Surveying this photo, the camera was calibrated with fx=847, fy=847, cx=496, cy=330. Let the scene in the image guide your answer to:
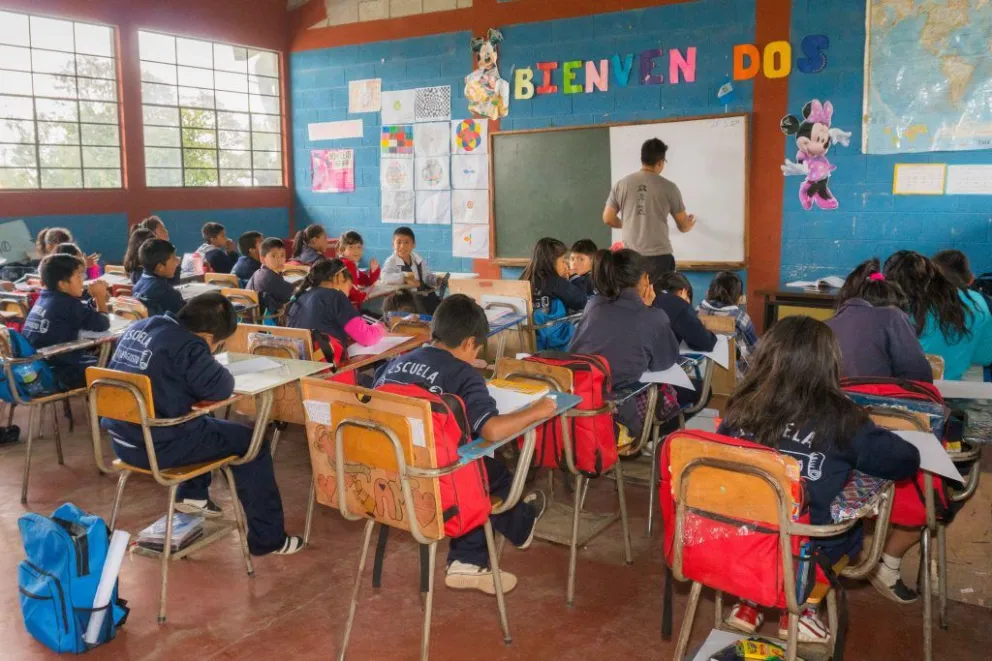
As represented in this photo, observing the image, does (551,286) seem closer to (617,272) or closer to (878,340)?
(617,272)

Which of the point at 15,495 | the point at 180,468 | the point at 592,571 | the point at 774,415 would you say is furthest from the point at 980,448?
the point at 15,495

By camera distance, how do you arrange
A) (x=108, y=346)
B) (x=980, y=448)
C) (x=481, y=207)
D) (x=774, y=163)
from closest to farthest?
(x=980, y=448) → (x=108, y=346) → (x=774, y=163) → (x=481, y=207)

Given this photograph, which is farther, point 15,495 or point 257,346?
point 15,495

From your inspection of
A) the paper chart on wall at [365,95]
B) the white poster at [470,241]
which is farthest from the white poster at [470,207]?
the paper chart on wall at [365,95]

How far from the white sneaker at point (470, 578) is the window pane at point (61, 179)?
19.4 feet

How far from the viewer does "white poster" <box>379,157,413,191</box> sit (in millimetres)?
8141

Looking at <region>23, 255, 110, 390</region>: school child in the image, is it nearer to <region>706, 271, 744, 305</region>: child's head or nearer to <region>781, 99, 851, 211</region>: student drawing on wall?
<region>706, 271, 744, 305</region>: child's head

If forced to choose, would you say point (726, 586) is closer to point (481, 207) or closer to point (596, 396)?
point (596, 396)

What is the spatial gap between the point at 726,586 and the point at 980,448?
95 cm

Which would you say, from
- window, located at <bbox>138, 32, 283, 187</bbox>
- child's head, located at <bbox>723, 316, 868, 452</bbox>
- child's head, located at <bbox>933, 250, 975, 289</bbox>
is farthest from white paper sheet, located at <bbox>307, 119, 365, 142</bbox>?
child's head, located at <bbox>723, 316, 868, 452</bbox>

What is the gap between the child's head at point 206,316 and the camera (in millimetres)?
2926

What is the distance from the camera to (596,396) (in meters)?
2.82

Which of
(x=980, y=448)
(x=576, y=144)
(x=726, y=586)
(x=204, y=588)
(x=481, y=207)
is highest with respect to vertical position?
(x=576, y=144)

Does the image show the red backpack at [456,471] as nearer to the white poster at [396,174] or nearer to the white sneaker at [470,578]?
the white sneaker at [470,578]
